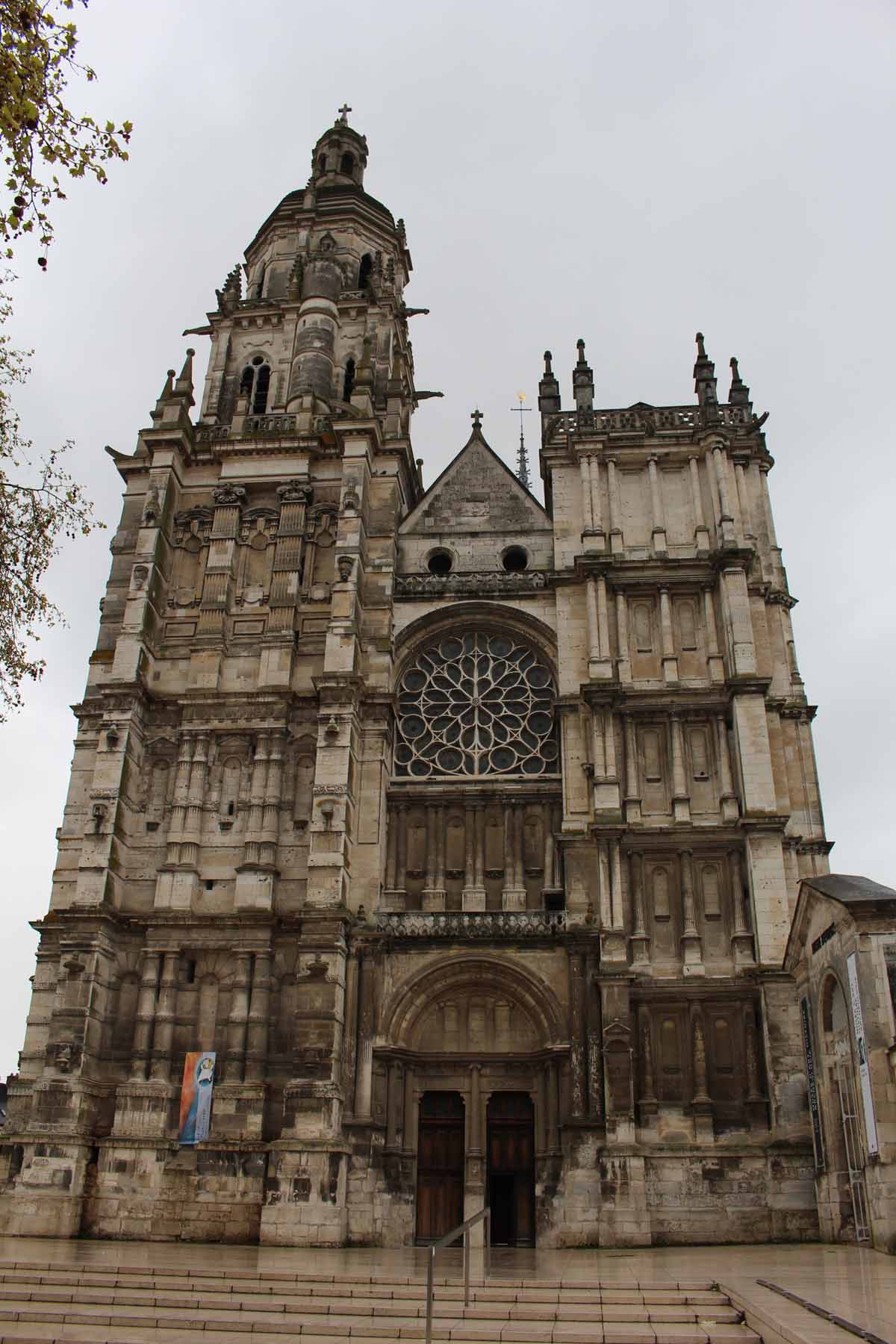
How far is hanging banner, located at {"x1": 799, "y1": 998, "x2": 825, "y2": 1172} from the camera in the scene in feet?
66.8

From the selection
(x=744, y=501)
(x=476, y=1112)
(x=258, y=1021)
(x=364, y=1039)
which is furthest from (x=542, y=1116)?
(x=744, y=501)

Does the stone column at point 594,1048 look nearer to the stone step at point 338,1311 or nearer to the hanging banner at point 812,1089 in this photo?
the hanging banner at point 812,1089

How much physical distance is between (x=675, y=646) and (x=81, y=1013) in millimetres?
15442

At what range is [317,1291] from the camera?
41.7ft

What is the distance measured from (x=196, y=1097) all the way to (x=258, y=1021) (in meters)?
1.84

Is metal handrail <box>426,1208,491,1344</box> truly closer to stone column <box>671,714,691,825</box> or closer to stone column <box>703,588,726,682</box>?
stone column <box>671,714,691,825</box>

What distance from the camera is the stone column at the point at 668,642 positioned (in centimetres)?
2627

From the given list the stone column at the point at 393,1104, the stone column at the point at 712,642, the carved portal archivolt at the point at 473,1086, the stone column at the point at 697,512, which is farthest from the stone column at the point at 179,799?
the stone column at the point at 697,512

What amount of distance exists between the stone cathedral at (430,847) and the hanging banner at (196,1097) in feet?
0.74

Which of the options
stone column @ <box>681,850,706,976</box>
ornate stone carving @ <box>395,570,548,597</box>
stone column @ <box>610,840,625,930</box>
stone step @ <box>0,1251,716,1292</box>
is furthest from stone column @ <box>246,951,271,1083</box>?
ornate stone carving @ <box>395,570,548,597</box>

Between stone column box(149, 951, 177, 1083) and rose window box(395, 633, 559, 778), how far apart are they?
22.2 ft

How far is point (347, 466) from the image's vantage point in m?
28.8

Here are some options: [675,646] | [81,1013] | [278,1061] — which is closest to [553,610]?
[675,646]

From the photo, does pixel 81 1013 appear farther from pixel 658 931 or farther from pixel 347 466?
pixel 347 466
